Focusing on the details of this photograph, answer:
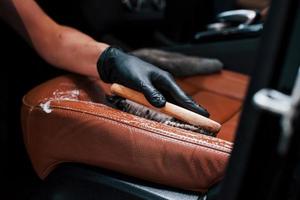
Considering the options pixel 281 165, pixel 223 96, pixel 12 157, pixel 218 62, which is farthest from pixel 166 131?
pixel 12 157

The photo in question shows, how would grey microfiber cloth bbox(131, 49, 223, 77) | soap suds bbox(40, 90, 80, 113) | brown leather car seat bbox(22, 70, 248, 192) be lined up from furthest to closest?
grey microfiber cloth bbox(131, 49, 223, 77) < soap suds bbox(40, 90, 80, 113) < brown leather car seat bbox(22, 70, 248, 192)

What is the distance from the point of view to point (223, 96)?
139cm

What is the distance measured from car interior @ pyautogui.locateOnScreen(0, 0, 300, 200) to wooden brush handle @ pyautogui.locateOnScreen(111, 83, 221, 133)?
1.9 inches

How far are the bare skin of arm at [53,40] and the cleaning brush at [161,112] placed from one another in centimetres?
14

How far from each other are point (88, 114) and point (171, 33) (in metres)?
1.30

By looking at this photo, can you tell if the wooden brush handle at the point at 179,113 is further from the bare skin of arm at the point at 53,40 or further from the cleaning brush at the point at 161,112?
the bare skin of arm at the point at 53,40

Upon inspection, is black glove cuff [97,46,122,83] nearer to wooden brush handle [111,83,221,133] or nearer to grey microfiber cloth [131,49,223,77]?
wooden brush handle [111,83,221,133]

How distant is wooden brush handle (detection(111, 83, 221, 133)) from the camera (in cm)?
97

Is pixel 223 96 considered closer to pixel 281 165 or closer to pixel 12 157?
pixel 12 157

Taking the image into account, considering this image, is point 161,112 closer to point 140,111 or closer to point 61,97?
point 140,111

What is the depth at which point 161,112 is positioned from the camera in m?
1.02

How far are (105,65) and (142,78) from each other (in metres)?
0.11

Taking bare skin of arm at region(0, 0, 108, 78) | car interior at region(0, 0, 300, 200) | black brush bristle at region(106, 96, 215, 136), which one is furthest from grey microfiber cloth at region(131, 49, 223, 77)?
black brush bristle at region(106, 96, 215, 136)

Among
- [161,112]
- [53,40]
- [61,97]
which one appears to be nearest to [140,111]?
[161,112]
